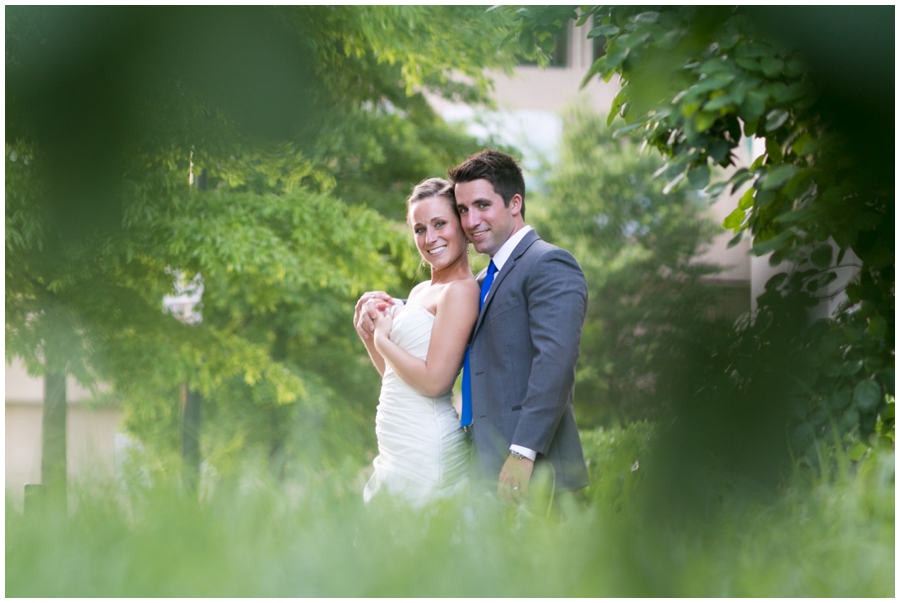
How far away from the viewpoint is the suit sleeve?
2645 mm

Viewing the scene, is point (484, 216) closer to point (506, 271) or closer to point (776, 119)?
point (506, 271)

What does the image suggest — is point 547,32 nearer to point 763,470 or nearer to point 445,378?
point 445,378

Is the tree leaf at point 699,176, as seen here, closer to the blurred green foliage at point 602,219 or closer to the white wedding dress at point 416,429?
the white wedding dress at point 416,429

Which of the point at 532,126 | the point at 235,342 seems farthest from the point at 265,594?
the point at 532,126

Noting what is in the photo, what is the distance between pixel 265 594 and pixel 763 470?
30.2 inches

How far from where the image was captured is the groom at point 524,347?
2.65 meters

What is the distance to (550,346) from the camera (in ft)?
8.73

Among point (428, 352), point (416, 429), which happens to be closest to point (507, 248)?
point (428, 352)

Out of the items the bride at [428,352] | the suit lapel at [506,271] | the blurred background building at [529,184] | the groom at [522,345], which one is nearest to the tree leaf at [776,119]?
the blurred background building at [529,184]

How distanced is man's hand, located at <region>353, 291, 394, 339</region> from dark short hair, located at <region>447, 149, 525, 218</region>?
0.55 meters

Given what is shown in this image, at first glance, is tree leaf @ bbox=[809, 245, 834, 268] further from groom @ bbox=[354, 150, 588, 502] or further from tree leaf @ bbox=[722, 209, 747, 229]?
groom @ bbox=[354, 150, 588, 502]

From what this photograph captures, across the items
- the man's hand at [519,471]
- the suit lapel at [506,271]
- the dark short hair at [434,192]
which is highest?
the dark short hair at [434,192]

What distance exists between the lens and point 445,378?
294 cm

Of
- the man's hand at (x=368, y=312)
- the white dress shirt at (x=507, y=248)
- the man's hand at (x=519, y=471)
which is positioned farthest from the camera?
the man's hand at (x=368, y=312)
